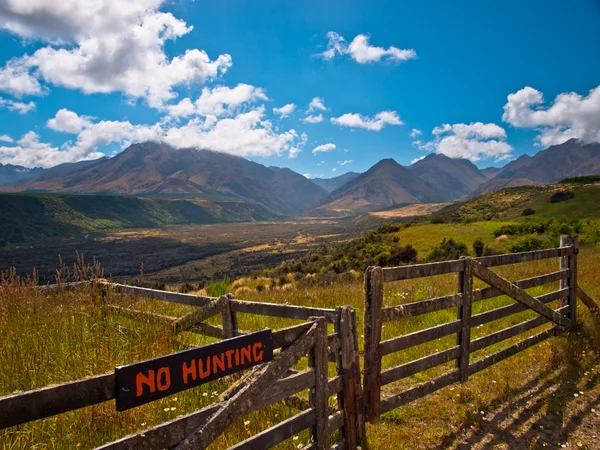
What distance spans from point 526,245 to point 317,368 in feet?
72.4

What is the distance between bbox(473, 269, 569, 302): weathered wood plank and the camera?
18.4 ft


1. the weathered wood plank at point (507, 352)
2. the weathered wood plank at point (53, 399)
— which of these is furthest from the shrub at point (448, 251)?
the weathered wood plank at point (53, 399)

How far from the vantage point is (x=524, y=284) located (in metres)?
6.58

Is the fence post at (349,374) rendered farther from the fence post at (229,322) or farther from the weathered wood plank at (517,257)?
the weathered wood plank at (517,257)

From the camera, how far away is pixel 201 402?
14.3 ft

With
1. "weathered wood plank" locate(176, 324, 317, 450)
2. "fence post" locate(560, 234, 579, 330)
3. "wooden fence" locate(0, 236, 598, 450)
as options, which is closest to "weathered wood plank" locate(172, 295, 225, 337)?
"wooden fence" locate(0, 236, 598, 450)

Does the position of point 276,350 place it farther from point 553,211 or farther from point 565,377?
point 553,211

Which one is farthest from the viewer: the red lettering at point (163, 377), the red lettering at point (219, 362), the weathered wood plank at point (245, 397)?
the red lettering at point (219, 362)

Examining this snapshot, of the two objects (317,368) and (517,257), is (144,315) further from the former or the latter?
(517,257)

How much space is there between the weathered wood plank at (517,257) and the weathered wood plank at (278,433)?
11.5 feet

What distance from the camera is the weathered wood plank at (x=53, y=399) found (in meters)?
1.80

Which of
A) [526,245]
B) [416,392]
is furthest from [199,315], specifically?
[526,245]

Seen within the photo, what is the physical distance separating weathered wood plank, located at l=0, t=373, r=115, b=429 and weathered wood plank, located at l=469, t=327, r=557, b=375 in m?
5.10

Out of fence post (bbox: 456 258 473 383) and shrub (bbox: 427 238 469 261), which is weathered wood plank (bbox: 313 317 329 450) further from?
shrub (bbox: 427 238 469 261)
